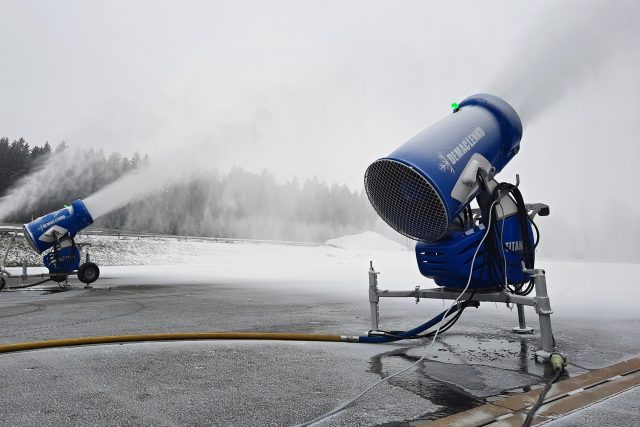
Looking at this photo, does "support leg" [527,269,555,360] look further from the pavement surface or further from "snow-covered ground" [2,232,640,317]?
"snow-covered ground" [2,232,640,317]

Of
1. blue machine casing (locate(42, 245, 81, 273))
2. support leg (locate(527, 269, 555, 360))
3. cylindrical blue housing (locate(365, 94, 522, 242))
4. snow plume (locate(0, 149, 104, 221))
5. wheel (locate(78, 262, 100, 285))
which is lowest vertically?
support leg (locate(527, 269, 555, 360))

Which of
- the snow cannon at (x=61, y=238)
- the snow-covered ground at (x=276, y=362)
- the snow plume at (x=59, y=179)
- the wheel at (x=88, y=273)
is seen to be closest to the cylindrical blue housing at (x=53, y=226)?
the snow cannon at (x=61, y=238)

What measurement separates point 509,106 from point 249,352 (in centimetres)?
387

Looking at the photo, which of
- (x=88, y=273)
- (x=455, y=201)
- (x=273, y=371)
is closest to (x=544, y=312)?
(x=455, y=201)

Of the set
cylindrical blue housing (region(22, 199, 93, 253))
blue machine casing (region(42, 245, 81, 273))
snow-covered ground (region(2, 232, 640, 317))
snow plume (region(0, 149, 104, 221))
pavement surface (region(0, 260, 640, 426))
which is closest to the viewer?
pavement surface (region(0, 260, 640, 426))

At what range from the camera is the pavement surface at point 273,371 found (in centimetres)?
240

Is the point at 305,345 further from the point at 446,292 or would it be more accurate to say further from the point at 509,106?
the point at 509,106

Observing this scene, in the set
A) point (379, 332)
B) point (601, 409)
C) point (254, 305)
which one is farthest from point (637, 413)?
point (254, 305)

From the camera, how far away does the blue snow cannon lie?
12.5 feet

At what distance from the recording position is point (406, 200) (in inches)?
159

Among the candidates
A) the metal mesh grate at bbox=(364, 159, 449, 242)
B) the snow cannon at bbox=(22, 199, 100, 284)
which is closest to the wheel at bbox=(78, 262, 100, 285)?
the snow cannon at bbox=(22, 199, 100, 284)

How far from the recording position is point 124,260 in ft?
98.0

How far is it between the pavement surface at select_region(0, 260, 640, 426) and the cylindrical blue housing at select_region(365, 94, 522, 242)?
138 cm

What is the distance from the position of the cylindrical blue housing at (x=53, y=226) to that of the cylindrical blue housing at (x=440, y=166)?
1099 cm
